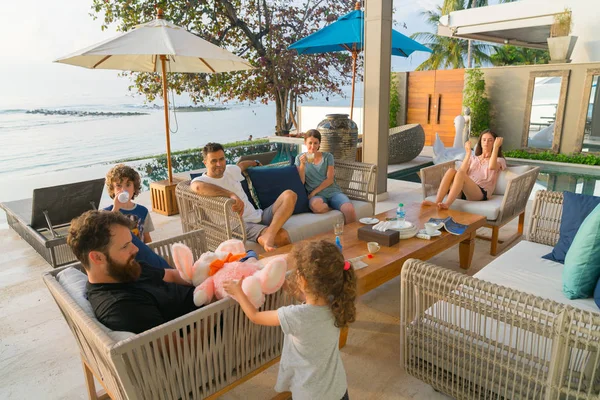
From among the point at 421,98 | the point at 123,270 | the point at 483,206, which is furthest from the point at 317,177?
the point at 421,98

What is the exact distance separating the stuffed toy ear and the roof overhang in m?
10.9

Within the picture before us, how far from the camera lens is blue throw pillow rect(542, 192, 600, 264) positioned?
2381mm

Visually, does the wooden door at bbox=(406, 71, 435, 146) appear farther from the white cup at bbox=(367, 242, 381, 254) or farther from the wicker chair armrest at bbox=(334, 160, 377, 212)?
the white cup at bbox=(367, 242, 381, 254)

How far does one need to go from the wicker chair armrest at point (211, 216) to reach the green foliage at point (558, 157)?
325 inches

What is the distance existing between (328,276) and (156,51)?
2912 millimetres

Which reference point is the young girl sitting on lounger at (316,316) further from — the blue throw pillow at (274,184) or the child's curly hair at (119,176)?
the blue throw pillow at (274,184)

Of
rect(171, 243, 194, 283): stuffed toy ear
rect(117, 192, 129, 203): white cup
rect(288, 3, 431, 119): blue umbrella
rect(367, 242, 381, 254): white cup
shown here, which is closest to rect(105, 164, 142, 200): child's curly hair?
rect(117, 192, 129, 203): white cup

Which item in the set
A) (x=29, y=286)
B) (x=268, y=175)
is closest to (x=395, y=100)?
(x=268, y=175)

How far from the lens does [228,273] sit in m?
1.60

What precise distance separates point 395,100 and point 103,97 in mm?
24184

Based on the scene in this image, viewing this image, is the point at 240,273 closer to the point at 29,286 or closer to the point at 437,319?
the point at 437,319

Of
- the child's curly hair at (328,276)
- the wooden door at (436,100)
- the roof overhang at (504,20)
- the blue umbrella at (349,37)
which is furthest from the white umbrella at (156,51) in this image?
the roof overhang at (504,20)

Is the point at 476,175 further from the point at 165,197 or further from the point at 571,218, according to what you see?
the point at 165,197

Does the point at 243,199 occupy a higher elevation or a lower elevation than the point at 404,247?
higher
